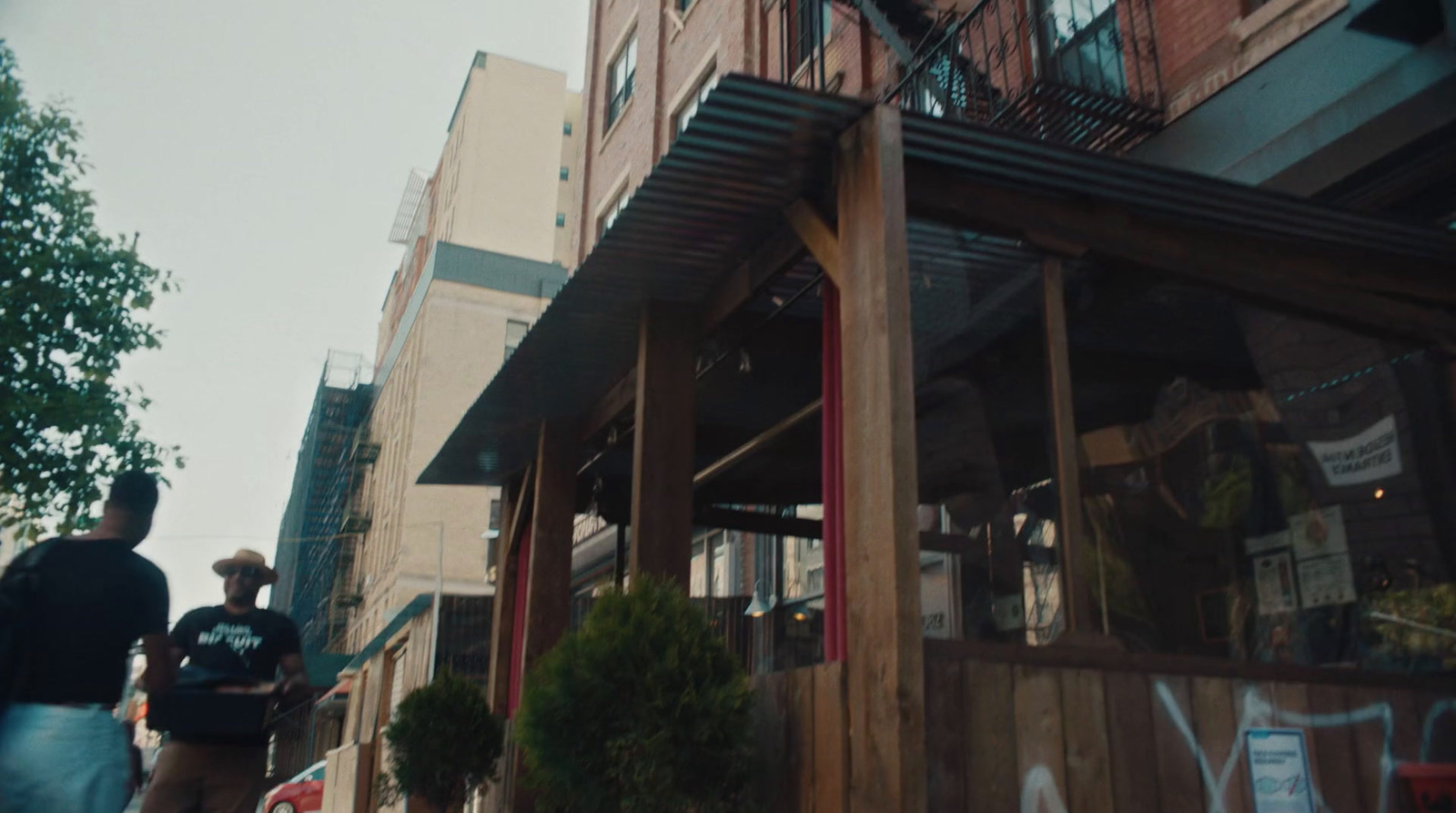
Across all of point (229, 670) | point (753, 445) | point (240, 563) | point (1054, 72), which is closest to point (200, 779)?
point (229, 670)

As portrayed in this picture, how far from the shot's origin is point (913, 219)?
541 cm

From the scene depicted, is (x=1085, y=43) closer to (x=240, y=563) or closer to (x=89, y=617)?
(x=240, y=563)

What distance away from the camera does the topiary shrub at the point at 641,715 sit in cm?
484

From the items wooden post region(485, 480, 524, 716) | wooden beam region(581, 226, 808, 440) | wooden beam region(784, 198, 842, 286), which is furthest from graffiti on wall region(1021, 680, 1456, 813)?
Result: wooden post region(485, 480, 524, 716)

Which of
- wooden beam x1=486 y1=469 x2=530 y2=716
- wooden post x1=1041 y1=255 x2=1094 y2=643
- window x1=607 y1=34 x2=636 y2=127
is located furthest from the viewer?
window x1=607 y1=34 x2=636 y2=127

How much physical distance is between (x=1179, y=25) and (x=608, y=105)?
47.9 feet

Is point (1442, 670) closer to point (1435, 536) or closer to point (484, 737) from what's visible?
point (1435, 536)

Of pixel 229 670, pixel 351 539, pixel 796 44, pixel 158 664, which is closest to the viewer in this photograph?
pixel 158 664

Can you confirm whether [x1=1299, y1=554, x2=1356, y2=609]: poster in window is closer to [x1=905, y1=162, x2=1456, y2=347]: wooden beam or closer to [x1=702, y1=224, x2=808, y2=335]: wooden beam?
[x1=905, y1=162, x2=1456, y2=347]: wooden beam

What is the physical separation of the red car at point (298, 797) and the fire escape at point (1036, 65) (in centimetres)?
1680

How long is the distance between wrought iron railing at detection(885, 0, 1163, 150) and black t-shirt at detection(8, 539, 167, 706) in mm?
5608

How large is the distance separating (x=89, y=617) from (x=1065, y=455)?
386 cm

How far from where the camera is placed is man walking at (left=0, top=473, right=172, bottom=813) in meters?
3.50

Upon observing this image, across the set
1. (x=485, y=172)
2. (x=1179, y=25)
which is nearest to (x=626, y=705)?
(x=1179, y=25)
